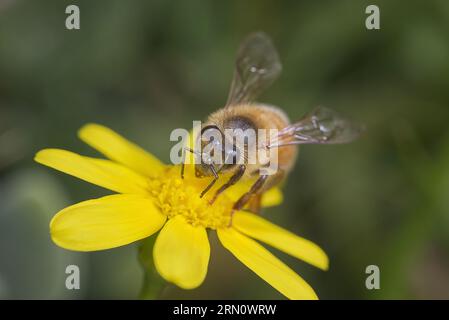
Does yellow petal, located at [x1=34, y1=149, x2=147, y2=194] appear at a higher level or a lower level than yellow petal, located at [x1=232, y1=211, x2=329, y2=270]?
higher

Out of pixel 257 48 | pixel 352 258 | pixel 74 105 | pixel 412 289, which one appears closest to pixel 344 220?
pixel 352 258

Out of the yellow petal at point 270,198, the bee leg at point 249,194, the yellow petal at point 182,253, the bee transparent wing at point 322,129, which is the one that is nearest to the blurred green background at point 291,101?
the yellow petal at point 270,198

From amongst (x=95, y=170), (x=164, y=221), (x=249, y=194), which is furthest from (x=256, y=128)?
(x=95, y=170)

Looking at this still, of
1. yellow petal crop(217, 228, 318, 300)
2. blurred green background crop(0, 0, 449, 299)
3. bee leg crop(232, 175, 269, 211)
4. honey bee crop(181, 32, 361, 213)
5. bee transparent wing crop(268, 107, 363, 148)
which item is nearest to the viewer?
yellow petal crop(217, 228, 318, 300)

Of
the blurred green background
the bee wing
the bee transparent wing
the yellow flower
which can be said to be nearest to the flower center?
the yellow flower

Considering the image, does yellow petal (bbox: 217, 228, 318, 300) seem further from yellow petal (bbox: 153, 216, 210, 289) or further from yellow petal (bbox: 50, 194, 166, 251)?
yellow petal (bbox: 50, 194, 166, 251)

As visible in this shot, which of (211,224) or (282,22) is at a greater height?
(282,22)

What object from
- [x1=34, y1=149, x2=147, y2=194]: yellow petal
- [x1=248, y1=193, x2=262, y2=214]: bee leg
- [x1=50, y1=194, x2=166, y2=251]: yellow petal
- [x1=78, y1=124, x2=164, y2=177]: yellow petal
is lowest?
[x1=50, y1=194, x2=166, y2=251]: yellow petal

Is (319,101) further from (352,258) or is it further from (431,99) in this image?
(352,258)
